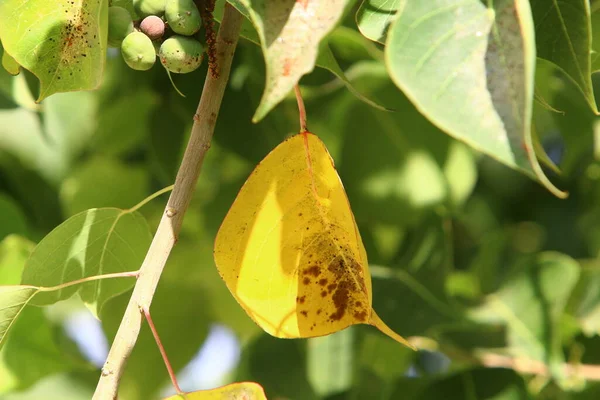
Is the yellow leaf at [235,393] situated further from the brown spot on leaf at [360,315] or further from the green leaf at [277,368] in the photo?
the green leaf at [277,368]

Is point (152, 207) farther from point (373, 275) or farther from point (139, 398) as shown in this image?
point (373, 275)

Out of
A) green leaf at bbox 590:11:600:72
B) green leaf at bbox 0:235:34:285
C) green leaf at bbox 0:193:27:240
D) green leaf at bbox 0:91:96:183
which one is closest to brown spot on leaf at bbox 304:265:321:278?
green leaf at bbox 590:11:600:72

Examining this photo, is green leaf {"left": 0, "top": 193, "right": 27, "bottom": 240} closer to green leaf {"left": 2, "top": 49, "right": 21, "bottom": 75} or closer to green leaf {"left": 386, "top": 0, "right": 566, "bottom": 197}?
green leaf {"left": 2, "top": 49, "right": 21, "bottom": 75}

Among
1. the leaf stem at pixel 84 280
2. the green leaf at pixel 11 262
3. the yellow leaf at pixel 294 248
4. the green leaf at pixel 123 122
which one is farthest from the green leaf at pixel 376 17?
the green leaf at pixel 123 122

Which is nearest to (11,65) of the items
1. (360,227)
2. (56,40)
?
(56,40)

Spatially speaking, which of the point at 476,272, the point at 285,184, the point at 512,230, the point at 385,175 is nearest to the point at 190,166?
the point at 285,184

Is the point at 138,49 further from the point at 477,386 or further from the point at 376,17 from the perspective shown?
the point at 477,386
